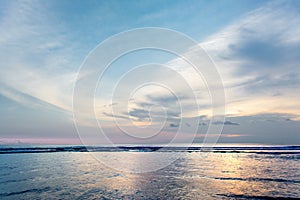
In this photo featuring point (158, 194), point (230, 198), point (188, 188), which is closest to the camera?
point (230, 198)

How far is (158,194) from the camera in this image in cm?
1845

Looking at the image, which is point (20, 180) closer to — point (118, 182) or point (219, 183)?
point (118, 182)

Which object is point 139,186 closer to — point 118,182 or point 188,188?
point 118,182

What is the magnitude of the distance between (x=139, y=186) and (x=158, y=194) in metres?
3.75

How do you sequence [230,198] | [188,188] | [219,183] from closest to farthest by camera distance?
[230,198]
[188,188]
[219,183]

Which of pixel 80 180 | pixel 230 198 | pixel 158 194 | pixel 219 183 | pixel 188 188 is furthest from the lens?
pixel 80 180

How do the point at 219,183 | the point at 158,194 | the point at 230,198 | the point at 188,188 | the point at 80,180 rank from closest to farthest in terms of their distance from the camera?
the point at 230,198 → the point at 158,194 → the point at 188,188 → the point at 219,183 → the point at 80,180

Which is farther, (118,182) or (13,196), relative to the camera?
(118,182)

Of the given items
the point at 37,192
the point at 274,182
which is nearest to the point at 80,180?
the point at 37,192

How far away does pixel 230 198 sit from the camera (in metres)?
17.2

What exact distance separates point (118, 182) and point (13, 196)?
31.6ft

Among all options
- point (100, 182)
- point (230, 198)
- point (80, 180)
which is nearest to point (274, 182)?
point (230, 198)

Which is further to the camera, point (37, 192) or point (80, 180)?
point (80, 180)

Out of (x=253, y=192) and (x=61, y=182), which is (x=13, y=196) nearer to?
(x=61, y=182)
